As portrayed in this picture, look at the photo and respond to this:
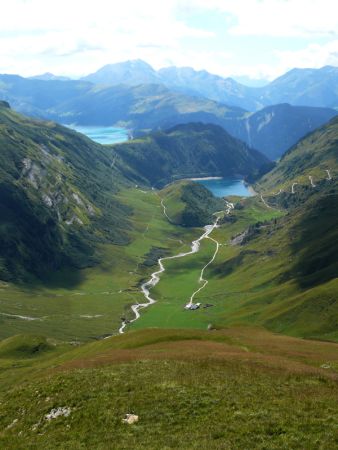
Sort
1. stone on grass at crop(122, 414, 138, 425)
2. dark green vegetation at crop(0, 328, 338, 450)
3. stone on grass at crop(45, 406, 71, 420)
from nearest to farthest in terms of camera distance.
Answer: dark green vegetation at crop(0, 328, 338, 450) < stone on grass at crop(122, 414, 138, 425) < stone on grass at crop(45, 406, 71, 420)

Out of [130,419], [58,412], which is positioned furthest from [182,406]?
[58,412]

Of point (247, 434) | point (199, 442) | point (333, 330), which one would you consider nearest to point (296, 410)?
point (247, 434)

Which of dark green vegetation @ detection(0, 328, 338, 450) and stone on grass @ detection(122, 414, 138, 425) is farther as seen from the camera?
stone on grass @ detection(122, 414, 138, 425)

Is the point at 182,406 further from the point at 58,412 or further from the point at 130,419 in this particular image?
the point at 58,412

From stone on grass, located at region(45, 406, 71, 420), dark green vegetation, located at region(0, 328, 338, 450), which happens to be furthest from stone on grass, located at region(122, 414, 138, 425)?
stone on grass, located at region(45, 406, 71, 420)

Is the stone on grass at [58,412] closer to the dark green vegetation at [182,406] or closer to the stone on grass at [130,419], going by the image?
the dark green vegetation at [182,406]

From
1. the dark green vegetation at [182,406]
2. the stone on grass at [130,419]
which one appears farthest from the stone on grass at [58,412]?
the stone on grass at [130,419]

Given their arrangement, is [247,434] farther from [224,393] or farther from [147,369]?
[147,369]

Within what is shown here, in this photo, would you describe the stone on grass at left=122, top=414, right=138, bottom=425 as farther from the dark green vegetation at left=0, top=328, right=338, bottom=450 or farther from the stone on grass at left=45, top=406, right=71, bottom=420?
the stone on grass at left=45, top=406, right=71, bottom=420
